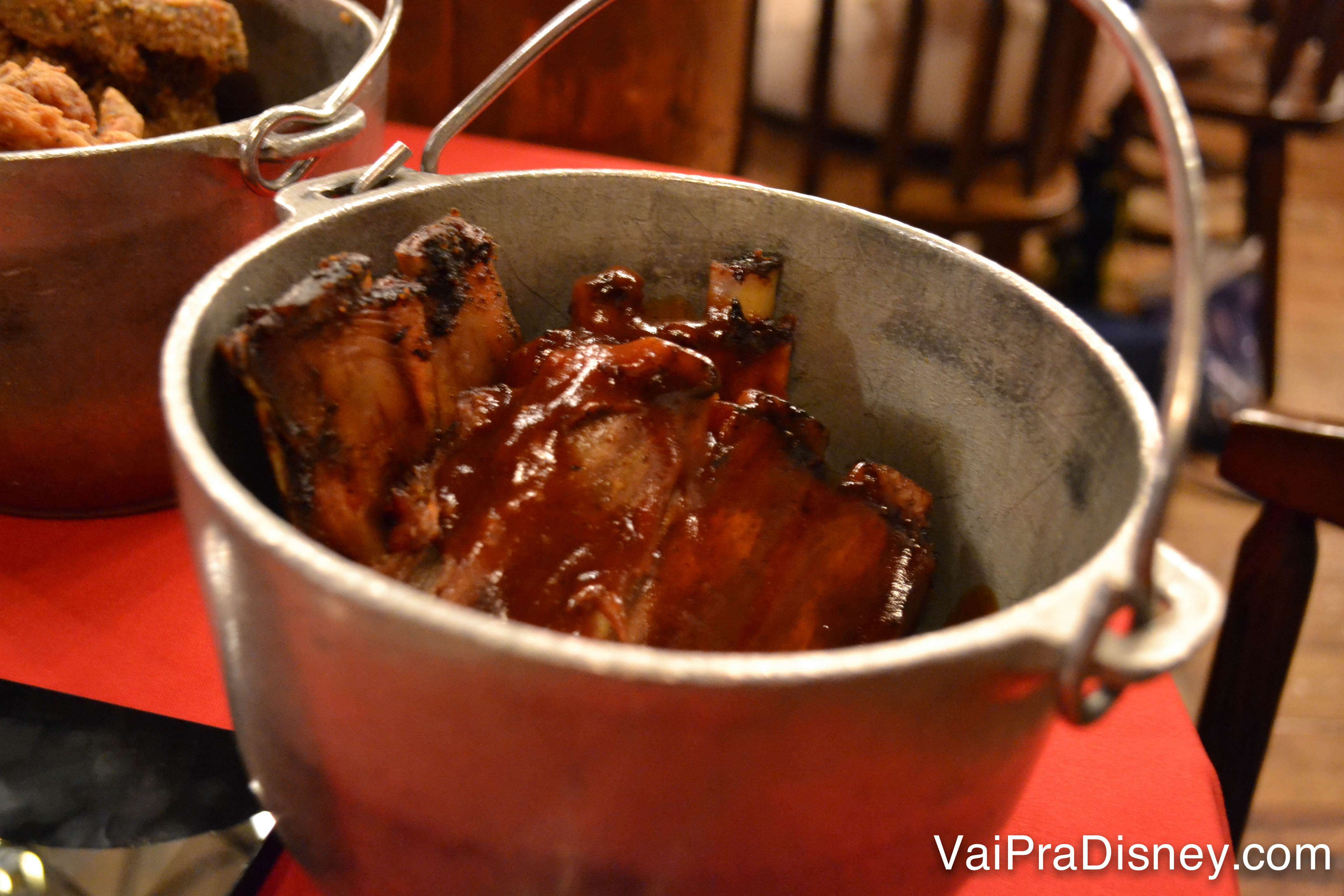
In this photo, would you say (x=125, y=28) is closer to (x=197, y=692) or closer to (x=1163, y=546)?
(x=197, y=692)

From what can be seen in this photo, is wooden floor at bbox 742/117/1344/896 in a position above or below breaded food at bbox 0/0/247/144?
below

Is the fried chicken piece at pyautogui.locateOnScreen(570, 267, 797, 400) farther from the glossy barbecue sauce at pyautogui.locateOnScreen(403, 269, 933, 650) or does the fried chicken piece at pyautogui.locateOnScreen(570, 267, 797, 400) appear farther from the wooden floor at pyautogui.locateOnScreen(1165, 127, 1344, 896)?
the wooden floor at pyautogui.locateOnScreen(1165, 127, 1344, 896)

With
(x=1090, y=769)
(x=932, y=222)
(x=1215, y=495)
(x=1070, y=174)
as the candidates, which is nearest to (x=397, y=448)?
(x=1090, y=769)

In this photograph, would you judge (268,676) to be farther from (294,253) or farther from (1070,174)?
(1070,174)

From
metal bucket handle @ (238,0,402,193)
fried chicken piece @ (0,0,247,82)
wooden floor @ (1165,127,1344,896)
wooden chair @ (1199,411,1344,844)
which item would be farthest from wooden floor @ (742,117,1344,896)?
fried chicken piece @ (0,0,247,82)

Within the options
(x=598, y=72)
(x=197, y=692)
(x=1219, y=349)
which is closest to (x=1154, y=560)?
(x=197, y=692)

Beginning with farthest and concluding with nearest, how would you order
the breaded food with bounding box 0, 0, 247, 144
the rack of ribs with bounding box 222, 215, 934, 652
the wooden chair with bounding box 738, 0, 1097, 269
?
the wooden chair with bounding box 738, 0, 1097, 269 < the breaded food with bounding box 0, 0, 247, 144 < the rack of ribs with bounding box 222, 215, 934, 652

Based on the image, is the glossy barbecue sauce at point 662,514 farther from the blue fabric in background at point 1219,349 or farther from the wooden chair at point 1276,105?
the wooden chair at point 1276,105
